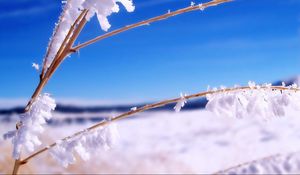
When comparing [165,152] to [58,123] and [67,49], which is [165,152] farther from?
[67,49]

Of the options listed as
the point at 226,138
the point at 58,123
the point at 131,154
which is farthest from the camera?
the point at 58,123

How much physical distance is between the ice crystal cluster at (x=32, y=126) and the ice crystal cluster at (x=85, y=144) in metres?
0.03

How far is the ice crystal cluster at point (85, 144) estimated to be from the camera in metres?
0.49

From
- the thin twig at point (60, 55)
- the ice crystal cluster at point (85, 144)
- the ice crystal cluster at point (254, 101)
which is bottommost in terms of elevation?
the ice crystal cluster at point (85, 144)

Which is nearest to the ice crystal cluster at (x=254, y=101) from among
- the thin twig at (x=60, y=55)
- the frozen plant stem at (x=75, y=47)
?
the frozen plant stem at (x=75, y=47)

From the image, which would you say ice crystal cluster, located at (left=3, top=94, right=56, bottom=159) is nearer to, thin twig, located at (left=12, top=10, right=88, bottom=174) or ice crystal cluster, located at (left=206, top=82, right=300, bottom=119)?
thin twig, located at (left=12, top=10, right=88, bottom=174)

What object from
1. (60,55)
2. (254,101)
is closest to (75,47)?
(60,55)

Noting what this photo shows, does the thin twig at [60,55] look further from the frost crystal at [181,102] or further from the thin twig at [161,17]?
the frost crystal at [181,102]

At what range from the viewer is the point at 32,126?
1.54ft

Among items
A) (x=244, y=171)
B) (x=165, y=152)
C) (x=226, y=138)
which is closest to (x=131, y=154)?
(x=165, y=152)

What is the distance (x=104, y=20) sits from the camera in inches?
17.8

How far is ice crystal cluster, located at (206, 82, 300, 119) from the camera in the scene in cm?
49

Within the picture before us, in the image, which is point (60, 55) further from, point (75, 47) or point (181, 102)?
point (181, 102)

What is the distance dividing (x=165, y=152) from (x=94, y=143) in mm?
1390
